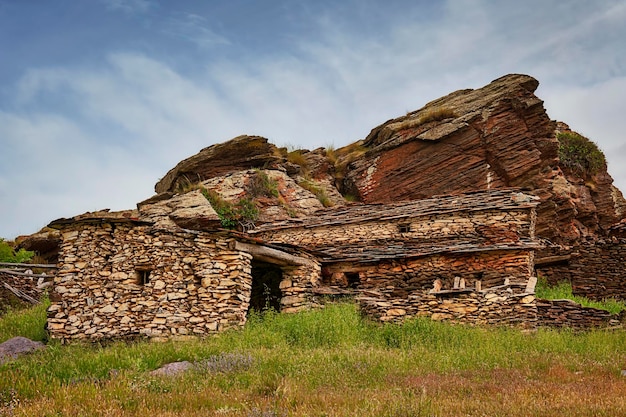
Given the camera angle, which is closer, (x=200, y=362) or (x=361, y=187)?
(x=200, y=362)

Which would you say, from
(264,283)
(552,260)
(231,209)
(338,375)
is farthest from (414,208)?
(338,375)

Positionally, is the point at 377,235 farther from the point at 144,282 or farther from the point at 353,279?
the point at 144,282

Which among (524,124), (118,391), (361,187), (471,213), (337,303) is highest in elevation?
(524,124)

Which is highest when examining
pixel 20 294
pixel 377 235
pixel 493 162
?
pixel 493 162

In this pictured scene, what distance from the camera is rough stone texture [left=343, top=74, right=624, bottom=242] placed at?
22.0 m

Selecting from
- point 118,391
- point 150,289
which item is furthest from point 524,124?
point 118,391

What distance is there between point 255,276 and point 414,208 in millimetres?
5705

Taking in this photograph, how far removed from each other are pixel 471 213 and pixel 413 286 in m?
3.13

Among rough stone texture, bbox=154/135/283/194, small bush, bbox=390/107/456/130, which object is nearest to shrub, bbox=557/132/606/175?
small bush, bbox=390/107/456/130

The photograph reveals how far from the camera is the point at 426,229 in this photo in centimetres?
1742

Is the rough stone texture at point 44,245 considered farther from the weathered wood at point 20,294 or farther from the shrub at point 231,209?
the shrub at point 231,209

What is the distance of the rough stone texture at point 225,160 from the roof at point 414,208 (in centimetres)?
572

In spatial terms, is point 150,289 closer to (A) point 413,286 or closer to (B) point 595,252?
(A) point 413,286

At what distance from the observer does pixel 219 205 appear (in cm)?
2084
